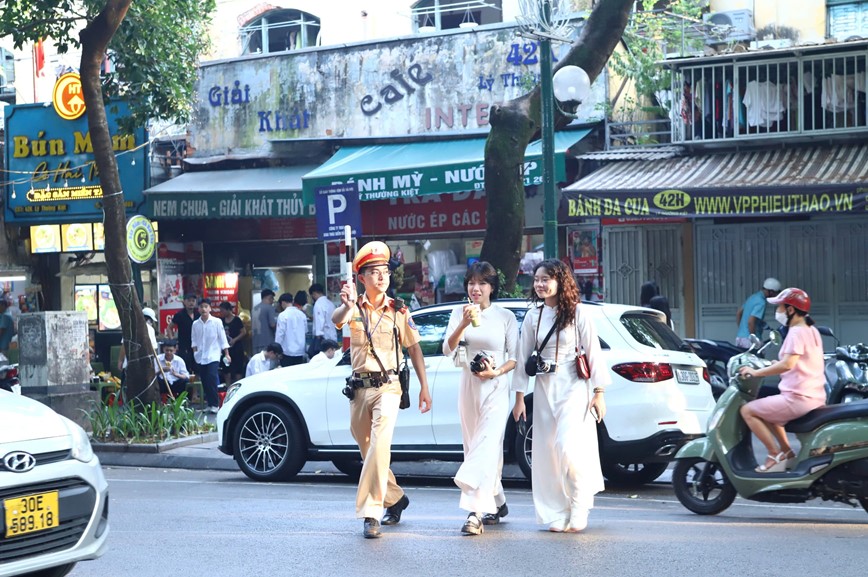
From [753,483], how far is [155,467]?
767cm

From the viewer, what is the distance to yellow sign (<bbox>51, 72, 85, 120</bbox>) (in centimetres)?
2297

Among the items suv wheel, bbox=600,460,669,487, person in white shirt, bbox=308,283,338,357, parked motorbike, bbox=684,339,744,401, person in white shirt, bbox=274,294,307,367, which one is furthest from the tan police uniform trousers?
person in white shirt, bbox=308,283,338,357

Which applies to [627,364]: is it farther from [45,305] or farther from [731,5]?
[45,305]

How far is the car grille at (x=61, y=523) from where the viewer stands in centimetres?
566

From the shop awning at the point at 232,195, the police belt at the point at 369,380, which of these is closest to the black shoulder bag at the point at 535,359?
the police belt at the point at 369,380

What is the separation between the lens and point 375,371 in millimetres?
8070

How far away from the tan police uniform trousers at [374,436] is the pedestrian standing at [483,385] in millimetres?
487

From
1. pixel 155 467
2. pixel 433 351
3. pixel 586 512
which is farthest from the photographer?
pixel 155 467

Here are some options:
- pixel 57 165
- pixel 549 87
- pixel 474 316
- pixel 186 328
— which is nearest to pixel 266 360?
pixel 186 328

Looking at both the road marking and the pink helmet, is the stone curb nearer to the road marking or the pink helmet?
the road marking

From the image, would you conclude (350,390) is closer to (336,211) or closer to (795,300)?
(795,300)

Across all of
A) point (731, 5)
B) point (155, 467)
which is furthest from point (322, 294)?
point (731, 5)

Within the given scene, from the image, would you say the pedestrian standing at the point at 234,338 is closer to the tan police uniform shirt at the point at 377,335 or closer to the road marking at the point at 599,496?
the road marking at the point at 599,496

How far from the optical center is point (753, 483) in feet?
27.5
